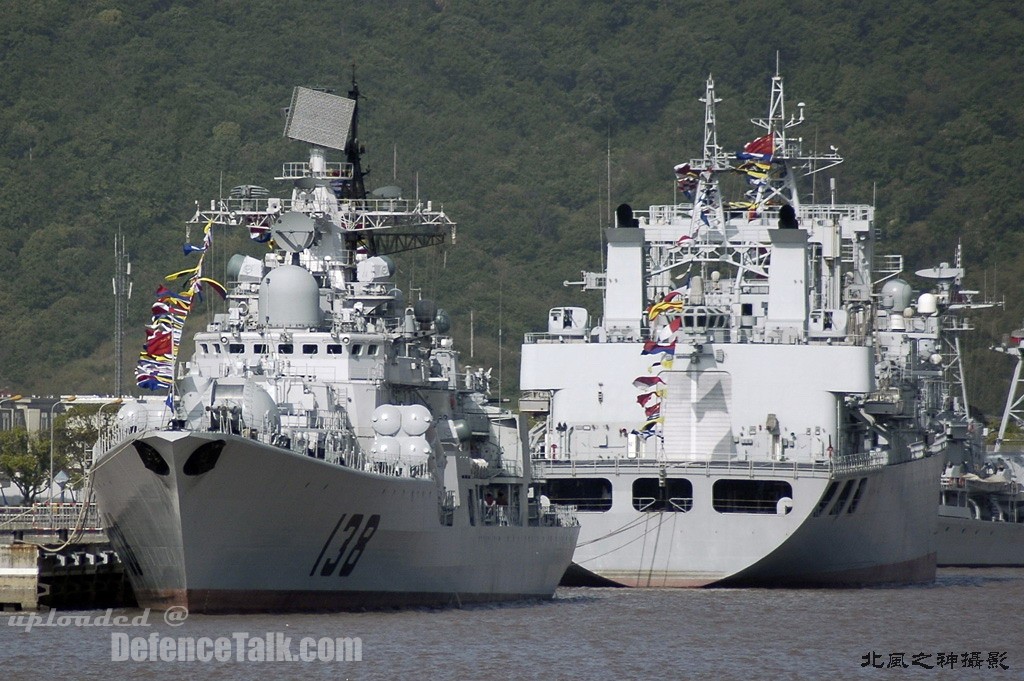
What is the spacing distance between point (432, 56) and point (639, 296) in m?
61.5

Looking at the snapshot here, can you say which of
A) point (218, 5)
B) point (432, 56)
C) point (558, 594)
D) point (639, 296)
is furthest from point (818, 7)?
point (558, 594)

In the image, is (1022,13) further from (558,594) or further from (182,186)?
(558,594)

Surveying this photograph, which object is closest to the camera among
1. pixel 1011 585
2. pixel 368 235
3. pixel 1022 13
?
pixel 368 235

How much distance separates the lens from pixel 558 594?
47.0 m

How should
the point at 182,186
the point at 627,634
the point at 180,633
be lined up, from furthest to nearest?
1. the point at 182,186
2. the point at 627,634
3. the point at 180,633

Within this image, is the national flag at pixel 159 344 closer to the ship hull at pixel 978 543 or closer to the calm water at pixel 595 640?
the calm water at pixel 595 640

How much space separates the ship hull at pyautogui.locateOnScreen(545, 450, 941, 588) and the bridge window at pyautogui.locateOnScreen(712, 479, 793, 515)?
0.31m

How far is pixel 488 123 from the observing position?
11056cm

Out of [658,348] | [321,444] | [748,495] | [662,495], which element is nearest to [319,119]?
[321,444]

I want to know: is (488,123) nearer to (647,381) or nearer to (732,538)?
(647,381)

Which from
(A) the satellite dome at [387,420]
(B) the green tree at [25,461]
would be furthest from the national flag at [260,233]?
(B) the green tree at [25,461]

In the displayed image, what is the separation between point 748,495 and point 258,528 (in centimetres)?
1557

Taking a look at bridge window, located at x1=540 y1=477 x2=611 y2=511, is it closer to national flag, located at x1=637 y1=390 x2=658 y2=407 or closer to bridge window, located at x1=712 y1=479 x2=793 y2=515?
national flag, located at x1=637 y1=390 x2=658 y2=407

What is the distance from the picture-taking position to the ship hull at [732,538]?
152 ft
